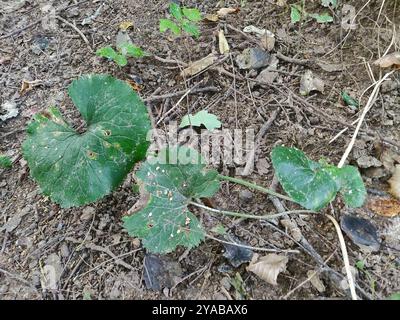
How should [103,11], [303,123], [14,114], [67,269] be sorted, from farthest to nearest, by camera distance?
1. [103,11]
2. [14,114]
3. [303,123]
4. [67,269]

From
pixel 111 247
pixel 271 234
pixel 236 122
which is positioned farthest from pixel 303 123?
pixel 111 247

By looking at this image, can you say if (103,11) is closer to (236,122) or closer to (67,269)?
(236,122)

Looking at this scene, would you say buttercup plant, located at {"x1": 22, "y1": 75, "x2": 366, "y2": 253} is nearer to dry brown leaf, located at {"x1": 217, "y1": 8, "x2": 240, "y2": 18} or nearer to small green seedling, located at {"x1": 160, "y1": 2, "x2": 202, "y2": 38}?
small green seedling, located at {"x1": 160, "y1": 2, "x2": 202, "y2": 38}

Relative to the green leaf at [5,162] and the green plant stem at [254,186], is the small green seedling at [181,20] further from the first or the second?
the green leaf at [5,162]

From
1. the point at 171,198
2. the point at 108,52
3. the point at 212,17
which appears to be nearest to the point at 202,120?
the point at 171,198

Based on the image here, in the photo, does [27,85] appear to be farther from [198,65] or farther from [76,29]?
[198,65]

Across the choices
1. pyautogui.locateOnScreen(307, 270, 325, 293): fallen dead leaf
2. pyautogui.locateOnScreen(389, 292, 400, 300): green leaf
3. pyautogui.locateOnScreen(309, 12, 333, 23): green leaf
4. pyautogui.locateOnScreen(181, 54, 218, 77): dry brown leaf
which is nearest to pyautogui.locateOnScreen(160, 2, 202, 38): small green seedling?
pyautogui.locateOnScreen(181, 54, 218, 77): dry brown leaf

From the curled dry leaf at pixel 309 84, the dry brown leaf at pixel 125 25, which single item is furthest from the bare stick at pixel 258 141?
the dry brown leaf at pixel 125 25
